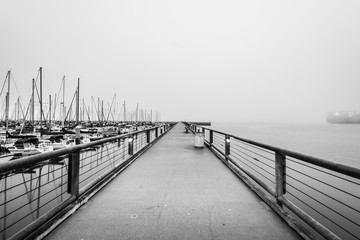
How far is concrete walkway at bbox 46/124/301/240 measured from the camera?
10.3ft

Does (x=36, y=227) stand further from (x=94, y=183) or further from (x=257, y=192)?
(x=257, y=192)

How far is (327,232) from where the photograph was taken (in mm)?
2535

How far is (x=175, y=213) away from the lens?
3746 mm

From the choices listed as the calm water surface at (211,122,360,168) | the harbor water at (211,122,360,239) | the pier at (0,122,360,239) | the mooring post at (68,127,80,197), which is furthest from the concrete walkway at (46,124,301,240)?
the calm water surface at (211,122,360,168)

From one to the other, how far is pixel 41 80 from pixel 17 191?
2348 cm

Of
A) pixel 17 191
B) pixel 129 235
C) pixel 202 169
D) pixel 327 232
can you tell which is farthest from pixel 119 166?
pixel 17 191

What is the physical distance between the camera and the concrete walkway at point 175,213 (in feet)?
10.3

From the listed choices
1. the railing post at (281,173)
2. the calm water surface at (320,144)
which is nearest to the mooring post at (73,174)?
the railing post at (281,173)

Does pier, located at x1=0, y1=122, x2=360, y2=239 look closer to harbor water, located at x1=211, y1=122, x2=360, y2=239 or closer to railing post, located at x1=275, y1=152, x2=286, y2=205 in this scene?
railing post, located at x1=275, y1=152, x2=286, y2=205

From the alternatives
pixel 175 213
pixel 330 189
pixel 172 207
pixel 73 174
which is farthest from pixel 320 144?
pixel 73 174

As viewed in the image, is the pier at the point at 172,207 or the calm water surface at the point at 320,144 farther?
the calm water surface at the point at 320,144

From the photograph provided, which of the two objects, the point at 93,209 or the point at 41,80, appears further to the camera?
the point at 41,80

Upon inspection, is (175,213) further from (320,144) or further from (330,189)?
(320,144)

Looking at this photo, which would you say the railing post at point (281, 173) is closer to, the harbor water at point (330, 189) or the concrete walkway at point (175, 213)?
the harbor water at point (330, 189)
